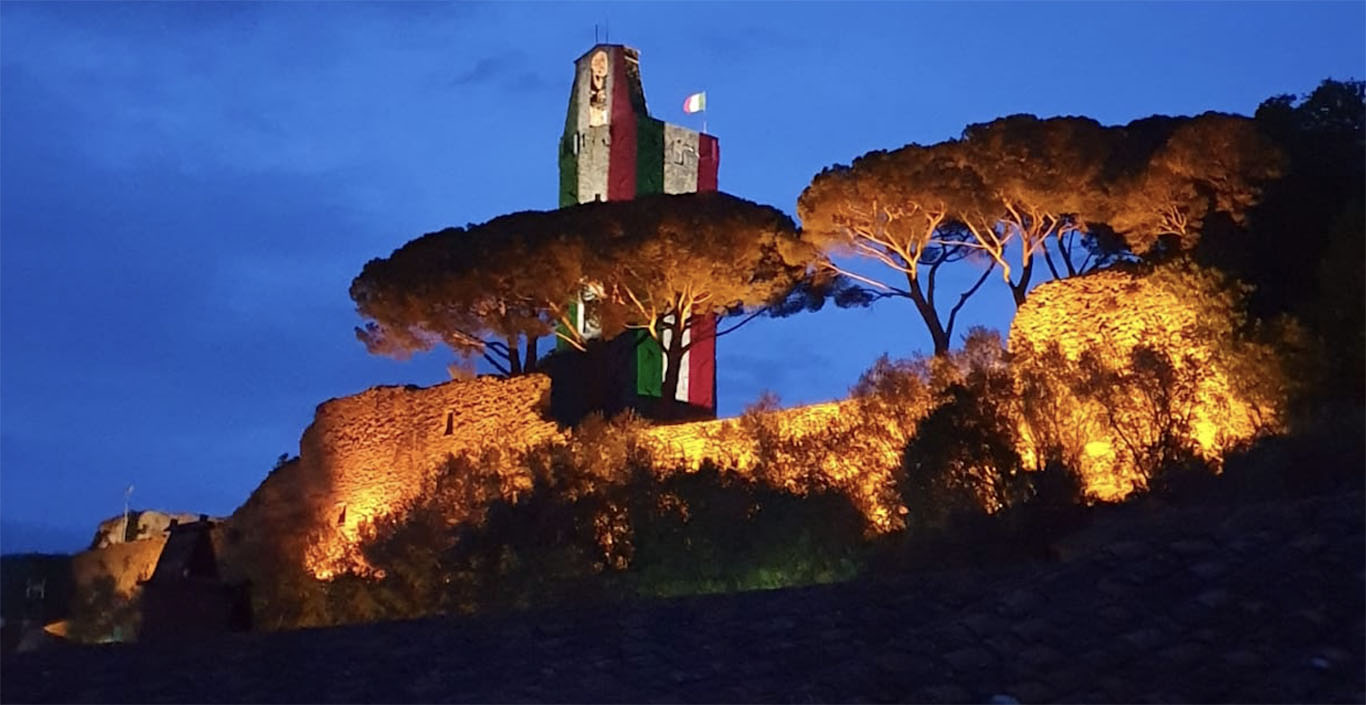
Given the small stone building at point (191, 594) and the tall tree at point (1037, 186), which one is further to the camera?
the tall tree at point (1037, 186)

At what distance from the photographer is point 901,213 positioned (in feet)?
50.4

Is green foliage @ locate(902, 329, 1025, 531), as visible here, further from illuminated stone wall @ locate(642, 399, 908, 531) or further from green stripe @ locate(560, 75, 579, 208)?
green stripe @ locate(560, 75, 579, 208)

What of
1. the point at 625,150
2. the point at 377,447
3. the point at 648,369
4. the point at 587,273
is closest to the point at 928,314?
the point at 587,273

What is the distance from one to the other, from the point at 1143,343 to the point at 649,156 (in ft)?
60.2

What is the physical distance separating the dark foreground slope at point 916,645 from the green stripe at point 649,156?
2226 centimetres

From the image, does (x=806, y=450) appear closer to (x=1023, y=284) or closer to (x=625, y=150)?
(x=1023, y=284)

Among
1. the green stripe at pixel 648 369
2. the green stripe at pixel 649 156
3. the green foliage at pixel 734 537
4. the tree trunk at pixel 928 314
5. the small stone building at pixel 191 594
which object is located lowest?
the small stone building at pixel 191 594

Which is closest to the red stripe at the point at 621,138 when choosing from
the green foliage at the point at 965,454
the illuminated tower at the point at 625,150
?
the illuminated tower at the point at 625,150

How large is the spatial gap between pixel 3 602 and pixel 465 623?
13.4 m

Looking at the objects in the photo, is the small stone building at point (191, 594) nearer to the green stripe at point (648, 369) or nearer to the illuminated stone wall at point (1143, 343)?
the illuminated stone wall at point (1143, 343)

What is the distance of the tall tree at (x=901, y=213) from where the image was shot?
14.9 meters

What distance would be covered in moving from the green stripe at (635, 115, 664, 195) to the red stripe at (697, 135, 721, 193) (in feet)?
3.55

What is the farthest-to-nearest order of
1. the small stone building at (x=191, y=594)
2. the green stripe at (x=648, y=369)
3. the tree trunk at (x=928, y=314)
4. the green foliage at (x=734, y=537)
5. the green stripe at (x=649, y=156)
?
the green stripe at (x=649, y=156) → the green stripe at (x=648, y=369) → the tree trunk at (x=928, y=314) → the green foliage at (x=734, y=537) → the small stone building at (x=191, y=594)

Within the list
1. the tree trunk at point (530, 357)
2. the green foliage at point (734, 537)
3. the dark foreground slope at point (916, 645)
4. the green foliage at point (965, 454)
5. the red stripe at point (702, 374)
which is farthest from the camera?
the red stripe at point (702, 374)
